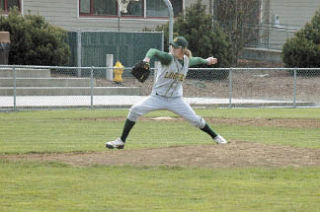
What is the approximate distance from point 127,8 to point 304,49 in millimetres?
8735

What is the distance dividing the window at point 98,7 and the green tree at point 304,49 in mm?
8377

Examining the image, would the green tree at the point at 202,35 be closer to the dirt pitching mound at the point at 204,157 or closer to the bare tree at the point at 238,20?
the bare tree at the point at 238,20

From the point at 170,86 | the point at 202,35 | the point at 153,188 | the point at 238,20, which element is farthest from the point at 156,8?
the point at 153,188

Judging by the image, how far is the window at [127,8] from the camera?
3406 centimetres

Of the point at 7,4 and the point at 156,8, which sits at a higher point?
the point at 7,4

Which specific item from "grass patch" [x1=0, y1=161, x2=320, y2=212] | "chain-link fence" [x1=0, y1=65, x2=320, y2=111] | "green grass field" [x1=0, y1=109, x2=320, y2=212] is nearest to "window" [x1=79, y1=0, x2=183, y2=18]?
"chain-link fence" [x1=0, y1=65, x2=320, y2=111]

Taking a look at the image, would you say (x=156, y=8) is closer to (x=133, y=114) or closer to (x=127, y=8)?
(x=127, y=8)

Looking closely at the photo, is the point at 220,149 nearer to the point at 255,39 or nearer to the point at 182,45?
the point at 182,45

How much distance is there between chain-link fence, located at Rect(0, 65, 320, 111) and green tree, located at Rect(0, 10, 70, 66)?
691mm

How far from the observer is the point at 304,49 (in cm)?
3173

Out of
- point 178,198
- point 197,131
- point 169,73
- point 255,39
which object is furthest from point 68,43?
point 178,198

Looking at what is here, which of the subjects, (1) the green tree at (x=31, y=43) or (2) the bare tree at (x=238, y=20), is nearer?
(1) the green tree at (x=31, y=43)

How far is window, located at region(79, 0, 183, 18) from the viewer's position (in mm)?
34062

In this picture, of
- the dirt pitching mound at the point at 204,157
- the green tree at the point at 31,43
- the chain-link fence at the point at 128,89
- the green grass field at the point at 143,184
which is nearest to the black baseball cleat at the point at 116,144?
the dirt pitching mound at the point at 204,157
